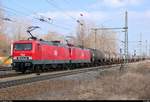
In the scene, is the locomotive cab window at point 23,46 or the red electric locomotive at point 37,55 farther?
the locomotive cab window at point 23,46

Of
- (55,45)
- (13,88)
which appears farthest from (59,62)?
(13,88)

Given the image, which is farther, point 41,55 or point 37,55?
point 41,55

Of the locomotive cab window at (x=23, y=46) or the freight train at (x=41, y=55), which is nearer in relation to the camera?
the freight train at (x=41, y=55)

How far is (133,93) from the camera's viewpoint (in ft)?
53.0

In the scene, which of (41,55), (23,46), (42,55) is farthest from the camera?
(42,55)

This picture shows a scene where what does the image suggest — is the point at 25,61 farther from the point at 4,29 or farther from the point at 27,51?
the point at 4,29

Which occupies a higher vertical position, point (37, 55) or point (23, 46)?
point (23, 46)

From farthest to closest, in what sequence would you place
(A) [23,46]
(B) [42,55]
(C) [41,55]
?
(B) [42,55] → (C) [41,55] → (A) [23,46]

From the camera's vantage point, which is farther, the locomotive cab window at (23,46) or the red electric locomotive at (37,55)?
the locomotive cab window at (23,46)

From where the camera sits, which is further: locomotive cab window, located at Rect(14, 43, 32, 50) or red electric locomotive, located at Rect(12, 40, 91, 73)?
locomotive cab window, located at Rect(14, 43, 32, 50)

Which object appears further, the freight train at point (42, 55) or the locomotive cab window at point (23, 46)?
the locomotive cab window at point (23, 46)

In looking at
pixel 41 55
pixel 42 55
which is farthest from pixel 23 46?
pixel 42 55

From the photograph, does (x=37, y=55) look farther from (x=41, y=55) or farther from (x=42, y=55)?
(x=42, y=55)

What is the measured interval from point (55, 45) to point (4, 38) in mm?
53681
